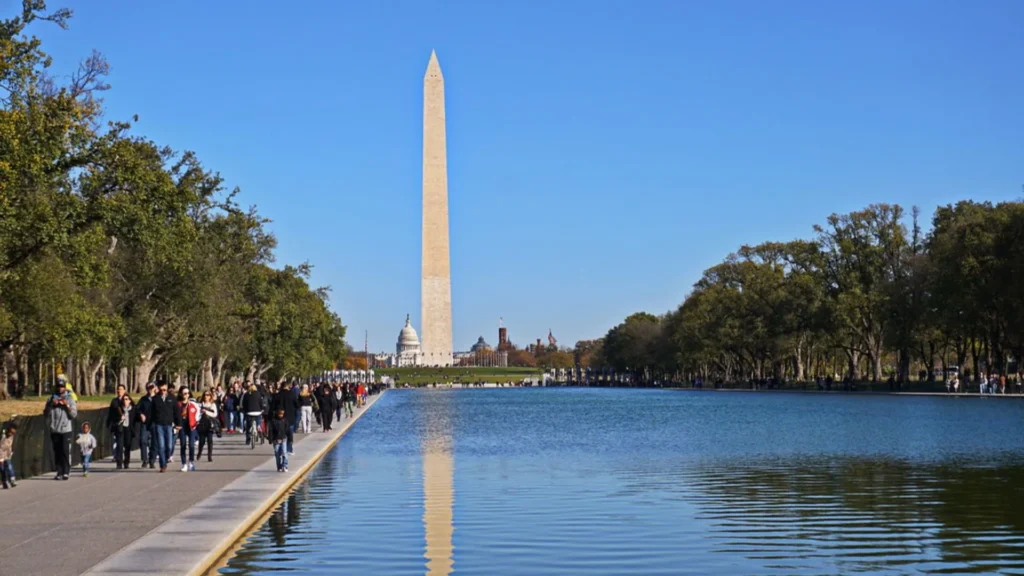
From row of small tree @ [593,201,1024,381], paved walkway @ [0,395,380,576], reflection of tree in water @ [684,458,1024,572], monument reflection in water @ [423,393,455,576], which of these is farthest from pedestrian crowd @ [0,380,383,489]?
row of small tree @ [593,201,1024,381]

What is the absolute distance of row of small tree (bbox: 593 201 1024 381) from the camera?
77375mm

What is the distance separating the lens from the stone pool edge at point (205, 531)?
13.0 metres

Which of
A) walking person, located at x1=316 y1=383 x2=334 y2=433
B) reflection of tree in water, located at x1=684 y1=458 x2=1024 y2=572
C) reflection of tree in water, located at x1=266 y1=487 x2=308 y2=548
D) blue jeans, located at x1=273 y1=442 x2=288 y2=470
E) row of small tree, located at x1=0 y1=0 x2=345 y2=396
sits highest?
row of small tree, located at x1=0 y1=0 x2=345 y2=396

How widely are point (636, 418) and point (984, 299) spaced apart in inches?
1214

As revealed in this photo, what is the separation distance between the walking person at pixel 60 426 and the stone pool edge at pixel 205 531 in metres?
3.20

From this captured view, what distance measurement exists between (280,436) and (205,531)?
9.25 meters

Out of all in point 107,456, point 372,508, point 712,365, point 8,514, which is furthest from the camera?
point 712,365

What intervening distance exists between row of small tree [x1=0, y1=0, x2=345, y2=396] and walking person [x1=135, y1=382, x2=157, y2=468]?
7.09 meters

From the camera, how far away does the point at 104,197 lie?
38.0 meters

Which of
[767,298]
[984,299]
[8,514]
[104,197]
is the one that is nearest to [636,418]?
[104,197]

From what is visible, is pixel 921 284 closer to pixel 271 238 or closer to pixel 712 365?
pixel 271 238

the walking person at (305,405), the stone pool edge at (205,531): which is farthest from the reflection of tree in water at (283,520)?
the walking person at (305,405)

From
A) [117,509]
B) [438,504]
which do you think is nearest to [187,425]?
[117,509]

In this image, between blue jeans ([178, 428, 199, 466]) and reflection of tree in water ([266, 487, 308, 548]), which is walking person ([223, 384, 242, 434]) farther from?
reflection of tree in water ([266, 487, 308, 548])
